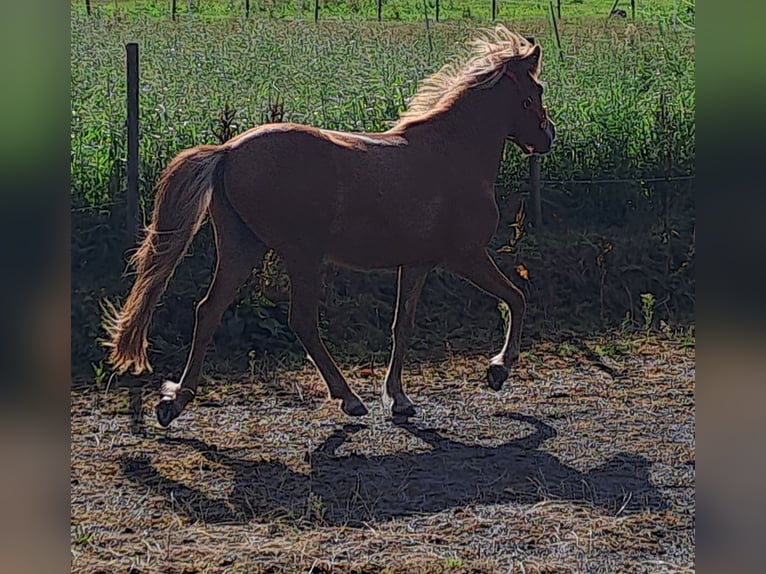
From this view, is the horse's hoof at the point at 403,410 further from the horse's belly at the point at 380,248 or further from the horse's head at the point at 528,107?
the horse's head at the point at 528,107

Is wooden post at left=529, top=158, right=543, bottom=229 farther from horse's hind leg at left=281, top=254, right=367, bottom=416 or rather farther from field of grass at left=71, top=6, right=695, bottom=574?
horse's hind leg at left=281, top=254, right=367, bottom=416

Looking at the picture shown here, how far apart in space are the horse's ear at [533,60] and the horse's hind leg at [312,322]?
4.18 feet

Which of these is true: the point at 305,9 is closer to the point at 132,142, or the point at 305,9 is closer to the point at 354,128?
the point at 354,128

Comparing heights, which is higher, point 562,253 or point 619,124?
point 619,124

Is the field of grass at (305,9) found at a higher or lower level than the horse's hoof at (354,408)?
higher

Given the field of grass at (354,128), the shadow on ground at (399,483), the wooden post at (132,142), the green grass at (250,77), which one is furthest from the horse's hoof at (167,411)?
the green grass at (250,77)

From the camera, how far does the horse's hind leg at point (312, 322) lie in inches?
198

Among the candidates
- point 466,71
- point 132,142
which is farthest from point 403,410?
point 132,142

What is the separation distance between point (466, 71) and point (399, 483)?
1.82 metres

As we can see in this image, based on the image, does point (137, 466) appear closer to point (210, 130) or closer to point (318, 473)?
point (318, 473)

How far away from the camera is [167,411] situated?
16.6 feet
